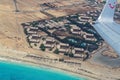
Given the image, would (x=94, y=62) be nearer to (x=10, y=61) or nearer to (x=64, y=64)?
(x=64, y=64)

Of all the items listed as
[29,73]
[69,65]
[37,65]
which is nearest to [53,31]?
[69,65]

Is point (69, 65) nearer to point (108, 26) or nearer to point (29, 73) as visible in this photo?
point (29, 73)

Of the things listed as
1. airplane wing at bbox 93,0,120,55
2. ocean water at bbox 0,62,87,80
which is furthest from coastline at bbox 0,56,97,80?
airplane wing at bbox 93,0,120,55

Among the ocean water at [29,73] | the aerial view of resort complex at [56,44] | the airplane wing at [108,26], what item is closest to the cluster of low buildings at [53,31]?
the aerial view of resort complex at [56,44]

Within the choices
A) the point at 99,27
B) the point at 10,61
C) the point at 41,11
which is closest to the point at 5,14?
the point at 41,11

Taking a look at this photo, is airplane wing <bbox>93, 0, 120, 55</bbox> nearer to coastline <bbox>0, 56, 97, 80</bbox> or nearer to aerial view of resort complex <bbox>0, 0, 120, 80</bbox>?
aerial view of resort complex <bbox>0, 0, 120, 80</bbox>

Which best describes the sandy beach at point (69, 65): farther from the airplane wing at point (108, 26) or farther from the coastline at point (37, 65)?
the airplane wing at point (108, 26)

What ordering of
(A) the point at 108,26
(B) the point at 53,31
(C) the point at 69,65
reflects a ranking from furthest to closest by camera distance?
1. (B) the point at 53,31
2. (C) the point at 69,65
3. (A) the point at 108,26
